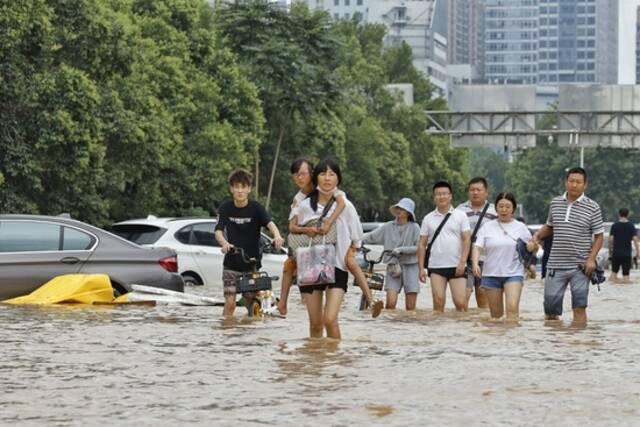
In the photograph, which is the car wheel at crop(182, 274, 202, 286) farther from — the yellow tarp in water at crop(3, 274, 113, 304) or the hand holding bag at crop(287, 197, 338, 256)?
the hand holding bag at crop(287, 197, 338, 256)

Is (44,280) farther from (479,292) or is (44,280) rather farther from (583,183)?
(583,183)

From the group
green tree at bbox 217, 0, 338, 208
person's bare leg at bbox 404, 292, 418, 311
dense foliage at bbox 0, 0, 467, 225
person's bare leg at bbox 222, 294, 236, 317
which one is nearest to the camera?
person's bare leg at bbox 222, 294, 236, 317

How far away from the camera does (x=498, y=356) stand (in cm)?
1448

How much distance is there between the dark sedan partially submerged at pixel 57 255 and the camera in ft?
70.3

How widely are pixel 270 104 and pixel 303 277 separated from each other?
1819 inches

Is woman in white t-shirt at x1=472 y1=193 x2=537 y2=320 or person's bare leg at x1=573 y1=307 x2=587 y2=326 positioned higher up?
woman in white t-shirt at x1=472 y1=193 x2=537 y2=320

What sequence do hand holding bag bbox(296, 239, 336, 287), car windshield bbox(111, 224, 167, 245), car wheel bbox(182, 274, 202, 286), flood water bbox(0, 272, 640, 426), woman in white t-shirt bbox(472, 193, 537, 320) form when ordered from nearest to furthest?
1. flood water bbox(0, 272, 640, 426)
2. hand holding bag bbox(296, 239, 336, 287)
3. woman in white t-shirt bbox(472, 193, 537, 320)
4. car windshield bbox(111, 224, 167, 245)
5. car wheel bbox(182, 274, 202, 286)

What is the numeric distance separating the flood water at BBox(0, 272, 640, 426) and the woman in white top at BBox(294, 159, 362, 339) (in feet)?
1.07

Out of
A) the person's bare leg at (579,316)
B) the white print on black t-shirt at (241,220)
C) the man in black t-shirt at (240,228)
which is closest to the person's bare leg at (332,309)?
the man in black t-shirt at (240,228)

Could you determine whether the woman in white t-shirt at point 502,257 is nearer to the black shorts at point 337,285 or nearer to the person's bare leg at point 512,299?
the person's bare leg at point 512,299

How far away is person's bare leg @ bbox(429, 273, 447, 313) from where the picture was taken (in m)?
20.7

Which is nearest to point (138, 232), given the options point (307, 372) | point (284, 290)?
point (284, 290)

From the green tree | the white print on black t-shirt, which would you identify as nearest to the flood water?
the white print on black t-shirt

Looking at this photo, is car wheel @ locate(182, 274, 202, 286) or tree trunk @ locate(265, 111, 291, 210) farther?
tree trunk @ locate(265, 111, 291, 210)
